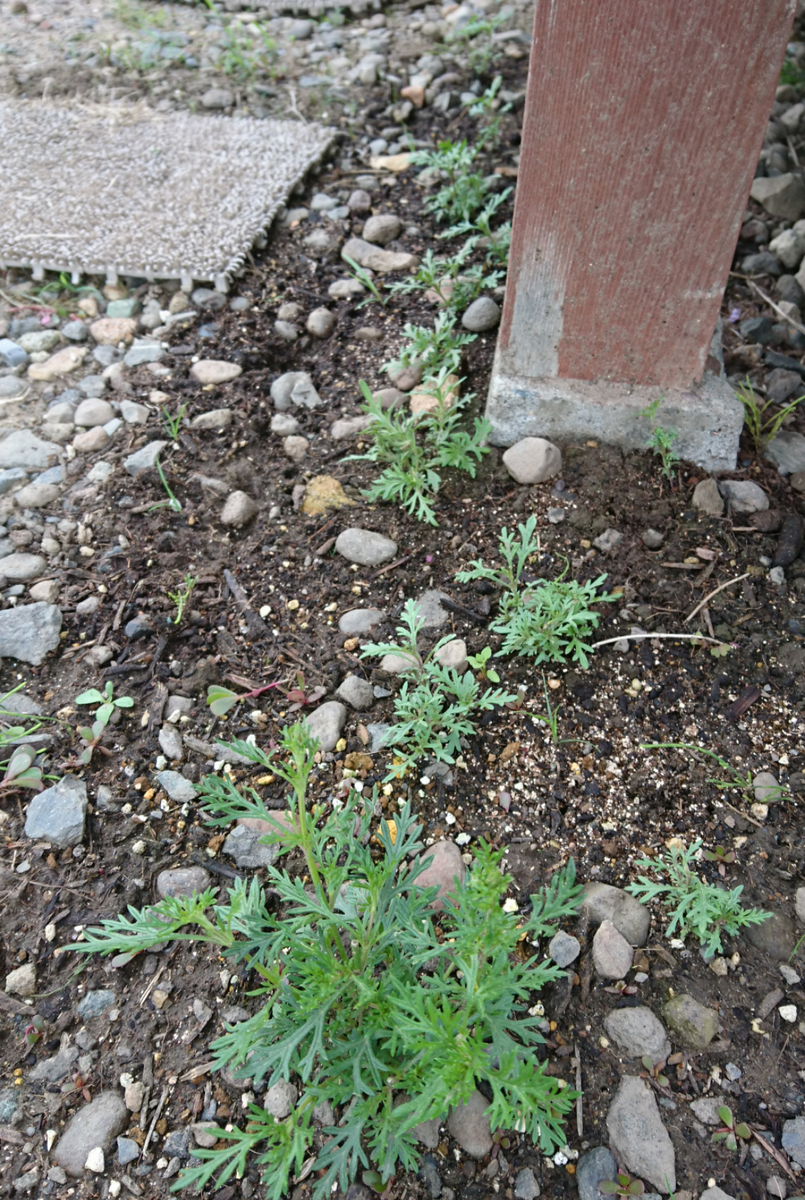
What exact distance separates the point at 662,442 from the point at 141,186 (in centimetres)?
261

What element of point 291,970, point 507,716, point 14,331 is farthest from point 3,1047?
point 14,331

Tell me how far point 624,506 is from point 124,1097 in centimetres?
193

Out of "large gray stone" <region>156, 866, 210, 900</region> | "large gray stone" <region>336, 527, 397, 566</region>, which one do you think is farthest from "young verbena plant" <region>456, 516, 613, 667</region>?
"large gray stone" <region>156, 866, 210, 900</region>

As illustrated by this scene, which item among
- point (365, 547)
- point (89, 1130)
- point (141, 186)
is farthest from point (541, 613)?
point (141, 186)

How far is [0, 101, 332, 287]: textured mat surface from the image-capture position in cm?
353

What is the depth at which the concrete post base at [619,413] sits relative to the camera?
261cm

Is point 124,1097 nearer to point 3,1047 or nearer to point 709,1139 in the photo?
point 3,1047

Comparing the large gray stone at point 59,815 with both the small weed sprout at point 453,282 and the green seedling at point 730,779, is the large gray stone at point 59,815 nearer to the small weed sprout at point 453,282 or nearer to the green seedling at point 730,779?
the green seedling at point 730,779

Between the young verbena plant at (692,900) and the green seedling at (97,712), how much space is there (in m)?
1.32

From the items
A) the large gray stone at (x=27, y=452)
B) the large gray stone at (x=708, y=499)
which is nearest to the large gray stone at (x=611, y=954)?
the large gray stone at (x=708, y=499)

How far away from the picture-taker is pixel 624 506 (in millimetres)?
2600

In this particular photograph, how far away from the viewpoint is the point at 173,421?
9.69 feet

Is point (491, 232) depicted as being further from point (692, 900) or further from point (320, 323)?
point (692, 900)

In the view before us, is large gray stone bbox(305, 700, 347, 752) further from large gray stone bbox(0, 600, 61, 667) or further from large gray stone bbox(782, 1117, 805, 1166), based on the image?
large gray stone bbox(782, 1117, 805, 1166)
